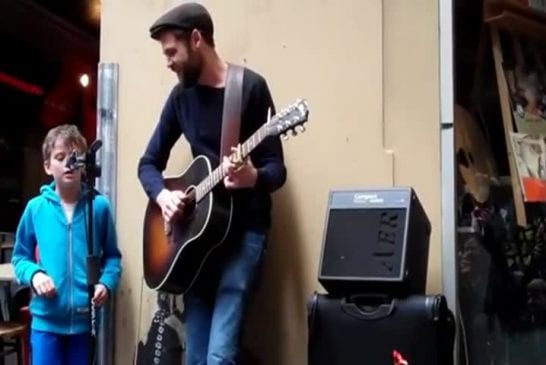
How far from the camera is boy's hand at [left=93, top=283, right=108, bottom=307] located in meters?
2.86

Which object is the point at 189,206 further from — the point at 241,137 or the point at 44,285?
the point at 44,285

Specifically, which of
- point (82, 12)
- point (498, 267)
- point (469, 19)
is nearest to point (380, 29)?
point (469, 19)

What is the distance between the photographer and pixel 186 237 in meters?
2.59

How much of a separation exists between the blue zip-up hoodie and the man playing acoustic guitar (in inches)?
13.3

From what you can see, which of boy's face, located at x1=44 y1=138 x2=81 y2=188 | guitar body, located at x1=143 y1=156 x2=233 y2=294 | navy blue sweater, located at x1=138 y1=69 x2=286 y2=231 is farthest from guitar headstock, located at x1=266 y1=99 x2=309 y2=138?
boy's face, located at x1=44 y1=138 x2=81 y2=188

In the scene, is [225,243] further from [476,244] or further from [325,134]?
[476,244]

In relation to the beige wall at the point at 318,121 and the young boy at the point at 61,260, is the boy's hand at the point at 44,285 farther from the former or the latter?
the beige wall at the point at 318,121

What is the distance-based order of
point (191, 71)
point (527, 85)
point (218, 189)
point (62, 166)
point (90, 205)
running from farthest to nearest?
point (527, 85) < point (62, 166) < point (90, 205) < point (191, 71) < point (218, 189)

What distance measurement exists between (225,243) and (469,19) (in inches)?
47.9

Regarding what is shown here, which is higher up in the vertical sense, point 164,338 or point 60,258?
point 60,258

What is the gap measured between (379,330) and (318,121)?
0.91 meters

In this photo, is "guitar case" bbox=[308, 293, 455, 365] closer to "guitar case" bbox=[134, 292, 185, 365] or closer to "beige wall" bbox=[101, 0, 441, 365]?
"beige wall" bbox=[101, 0, 441, 365]

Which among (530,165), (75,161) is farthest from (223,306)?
(530,165)

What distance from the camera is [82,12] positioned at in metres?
6.18
